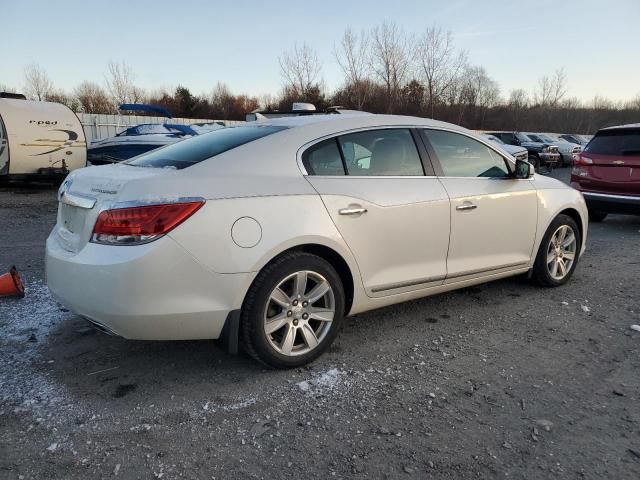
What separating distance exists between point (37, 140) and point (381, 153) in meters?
10.8

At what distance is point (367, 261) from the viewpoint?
11.0ft

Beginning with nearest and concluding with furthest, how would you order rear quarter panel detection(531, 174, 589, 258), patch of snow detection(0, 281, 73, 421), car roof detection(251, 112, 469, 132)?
patch of snow detection(0, 281, 73, 421), car roof detection(251, 112, 469, 132), rear quarter panel detection(531, 174, 589, 258)

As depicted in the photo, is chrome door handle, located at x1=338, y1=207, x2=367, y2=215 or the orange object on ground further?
the orange object on ground

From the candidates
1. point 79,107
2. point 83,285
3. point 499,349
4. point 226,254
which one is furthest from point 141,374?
point 79,107

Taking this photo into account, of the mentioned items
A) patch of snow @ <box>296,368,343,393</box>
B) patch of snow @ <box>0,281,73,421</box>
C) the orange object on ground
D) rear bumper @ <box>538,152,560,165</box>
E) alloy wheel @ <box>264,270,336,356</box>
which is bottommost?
patch of snow @ <box>0,281,73,421</box>

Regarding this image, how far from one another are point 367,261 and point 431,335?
834 millimetres

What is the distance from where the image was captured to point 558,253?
4.85 meters

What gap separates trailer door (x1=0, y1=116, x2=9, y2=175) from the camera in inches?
448

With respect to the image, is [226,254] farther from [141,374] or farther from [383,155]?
[383,155]

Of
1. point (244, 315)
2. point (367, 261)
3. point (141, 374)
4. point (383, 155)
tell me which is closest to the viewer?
point (244, 315)

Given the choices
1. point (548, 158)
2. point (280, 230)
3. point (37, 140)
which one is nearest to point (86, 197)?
point (280, 230)

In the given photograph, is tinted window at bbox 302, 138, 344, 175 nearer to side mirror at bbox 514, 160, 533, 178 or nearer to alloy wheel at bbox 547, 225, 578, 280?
side mirror at bbox 514, 160, 533, 178

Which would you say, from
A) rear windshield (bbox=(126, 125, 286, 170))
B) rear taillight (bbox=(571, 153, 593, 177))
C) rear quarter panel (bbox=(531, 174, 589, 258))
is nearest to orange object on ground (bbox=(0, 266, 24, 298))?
rear windshield (bbox=(126, 125, 286, 170))

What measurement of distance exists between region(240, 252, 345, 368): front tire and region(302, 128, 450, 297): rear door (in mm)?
289
